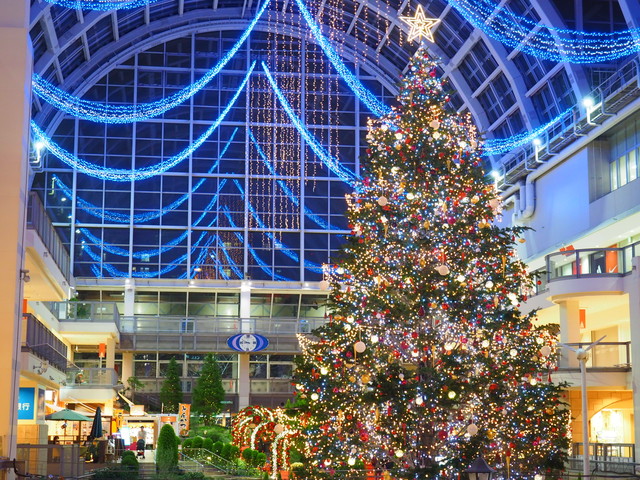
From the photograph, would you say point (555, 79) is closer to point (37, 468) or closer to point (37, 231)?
point (37, 231)

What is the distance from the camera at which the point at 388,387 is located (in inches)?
607

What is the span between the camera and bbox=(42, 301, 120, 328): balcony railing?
132ft

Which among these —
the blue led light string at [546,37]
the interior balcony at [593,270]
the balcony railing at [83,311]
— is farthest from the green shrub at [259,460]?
the blue led light string at [546,37]

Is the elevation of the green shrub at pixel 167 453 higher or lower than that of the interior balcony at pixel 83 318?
lower

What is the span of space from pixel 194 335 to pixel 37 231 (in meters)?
24.1

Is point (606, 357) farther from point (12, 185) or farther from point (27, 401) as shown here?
point (27, 401)

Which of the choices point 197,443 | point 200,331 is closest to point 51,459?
point 197,443

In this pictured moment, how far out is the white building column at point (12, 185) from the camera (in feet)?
62.1

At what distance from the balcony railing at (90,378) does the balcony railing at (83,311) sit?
2.73 meters

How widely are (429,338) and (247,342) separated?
3199 cm

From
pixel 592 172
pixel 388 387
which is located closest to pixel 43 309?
pixel 592 172

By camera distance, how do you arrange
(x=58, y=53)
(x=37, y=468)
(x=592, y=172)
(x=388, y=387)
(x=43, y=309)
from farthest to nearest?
(x=58, y=53) < (x=43, y=309) < (x=592, y=172) < (x=37, y=468) < (x=388, y=387)

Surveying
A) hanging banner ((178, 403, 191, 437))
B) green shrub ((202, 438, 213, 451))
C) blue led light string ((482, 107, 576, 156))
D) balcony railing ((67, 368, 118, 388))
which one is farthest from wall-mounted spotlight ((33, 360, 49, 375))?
blue led light string ((482, 107, 576, 156))

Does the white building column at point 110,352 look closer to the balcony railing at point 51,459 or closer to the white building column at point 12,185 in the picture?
the balcony railing at point 51,459
